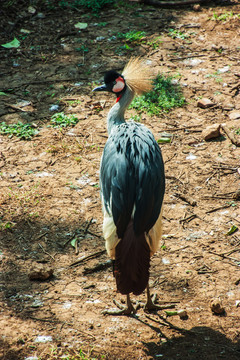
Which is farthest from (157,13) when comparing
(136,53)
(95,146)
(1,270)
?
(1,270)

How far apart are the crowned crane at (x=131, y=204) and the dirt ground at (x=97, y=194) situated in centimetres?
38

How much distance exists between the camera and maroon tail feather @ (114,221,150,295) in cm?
297

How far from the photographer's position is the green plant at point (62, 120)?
554cm

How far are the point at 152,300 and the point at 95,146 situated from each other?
2.34 m

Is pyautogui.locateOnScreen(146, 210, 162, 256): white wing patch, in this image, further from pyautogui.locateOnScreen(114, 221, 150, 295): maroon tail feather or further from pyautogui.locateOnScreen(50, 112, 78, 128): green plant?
pyautogui.locateOnScreen(50, 112, 78, 128): green plant

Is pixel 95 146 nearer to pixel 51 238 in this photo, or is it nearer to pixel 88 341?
pixel 51 238

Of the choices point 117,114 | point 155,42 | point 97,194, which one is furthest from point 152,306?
point 155,42

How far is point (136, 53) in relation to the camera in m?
6.95

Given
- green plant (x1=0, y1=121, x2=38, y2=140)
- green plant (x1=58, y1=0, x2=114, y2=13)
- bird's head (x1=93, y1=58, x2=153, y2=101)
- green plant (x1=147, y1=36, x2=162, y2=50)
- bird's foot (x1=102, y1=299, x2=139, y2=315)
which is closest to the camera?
bird's foot (x1=102, y1=299, x2=139, y2=315)

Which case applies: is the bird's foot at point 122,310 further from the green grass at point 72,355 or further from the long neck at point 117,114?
the long neck at point 117,114

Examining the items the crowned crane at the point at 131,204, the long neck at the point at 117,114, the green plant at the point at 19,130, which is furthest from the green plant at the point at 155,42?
the crowned crane at the point at 131,204

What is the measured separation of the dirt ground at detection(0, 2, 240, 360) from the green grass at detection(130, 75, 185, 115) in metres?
0.13

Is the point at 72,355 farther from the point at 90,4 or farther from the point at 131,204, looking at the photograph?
the point at 90,4

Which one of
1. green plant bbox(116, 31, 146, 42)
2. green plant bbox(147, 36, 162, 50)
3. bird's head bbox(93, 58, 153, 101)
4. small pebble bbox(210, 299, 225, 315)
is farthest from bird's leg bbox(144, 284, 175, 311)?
green plant bbox(116, 31, 146, 42)
